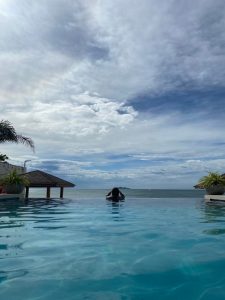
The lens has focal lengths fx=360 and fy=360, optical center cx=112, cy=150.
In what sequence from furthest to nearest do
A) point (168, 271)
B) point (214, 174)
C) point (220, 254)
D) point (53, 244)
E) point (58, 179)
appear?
point (58, 179), point (214, 174), point (53, 244), point (220, 254), point (168, 271)

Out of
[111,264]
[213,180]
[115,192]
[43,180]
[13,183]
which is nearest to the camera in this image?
[111,264]

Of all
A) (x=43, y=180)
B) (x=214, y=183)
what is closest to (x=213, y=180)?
(x=214, y=183)

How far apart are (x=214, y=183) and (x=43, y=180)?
1394cm

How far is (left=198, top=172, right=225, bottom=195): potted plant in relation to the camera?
28031 mm

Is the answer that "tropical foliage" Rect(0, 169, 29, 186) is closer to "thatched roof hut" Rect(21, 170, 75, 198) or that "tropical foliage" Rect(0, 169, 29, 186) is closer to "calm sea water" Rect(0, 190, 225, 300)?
"thatched roof hut" Rect(21, 170, 75, 198)

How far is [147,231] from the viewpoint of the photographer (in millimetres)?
9664

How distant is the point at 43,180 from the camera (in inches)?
1188

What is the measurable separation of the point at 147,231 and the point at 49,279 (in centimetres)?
501

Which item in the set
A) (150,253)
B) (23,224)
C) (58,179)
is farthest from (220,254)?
(58,179)

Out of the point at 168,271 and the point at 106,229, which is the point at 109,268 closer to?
the point at 168,271

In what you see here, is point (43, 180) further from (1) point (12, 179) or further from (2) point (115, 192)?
(2) point (115, 192)

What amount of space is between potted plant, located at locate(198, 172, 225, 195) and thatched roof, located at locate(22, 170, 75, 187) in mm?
11535

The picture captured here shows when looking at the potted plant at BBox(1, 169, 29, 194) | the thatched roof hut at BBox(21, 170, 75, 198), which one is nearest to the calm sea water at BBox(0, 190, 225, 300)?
the potted plant at BBox(1, 169, 29, 194)

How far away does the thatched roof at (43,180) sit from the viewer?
30.0 m
